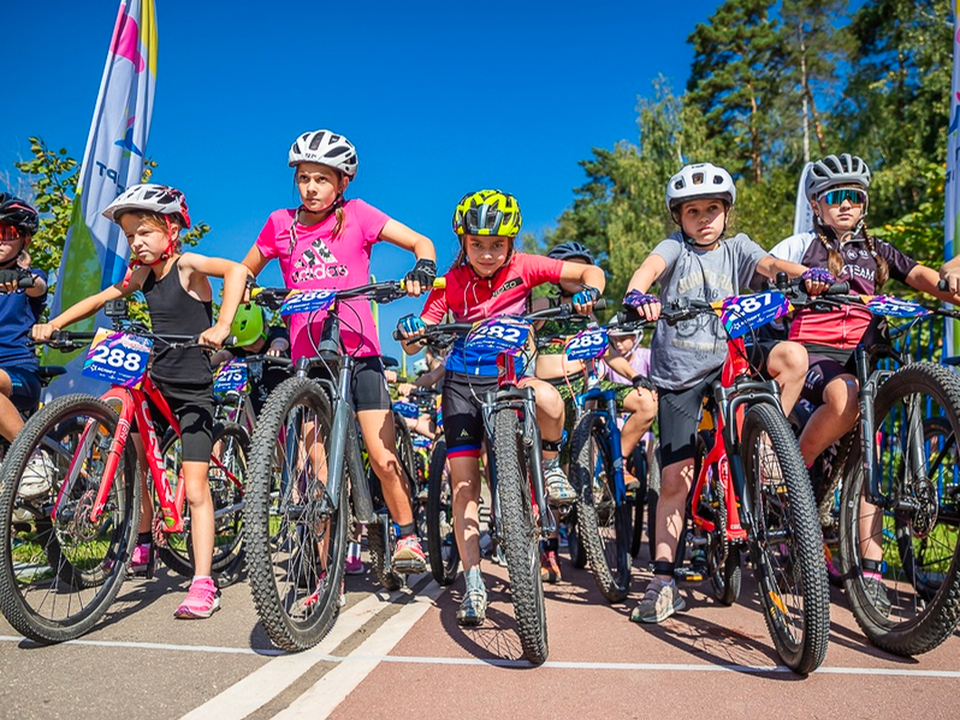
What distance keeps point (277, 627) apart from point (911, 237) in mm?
17335

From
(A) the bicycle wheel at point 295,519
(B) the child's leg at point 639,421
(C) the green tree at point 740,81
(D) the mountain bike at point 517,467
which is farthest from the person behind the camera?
(C) the green tree at point 740,81

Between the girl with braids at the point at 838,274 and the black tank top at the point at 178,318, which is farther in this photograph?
the black tank top at the point at 178,318

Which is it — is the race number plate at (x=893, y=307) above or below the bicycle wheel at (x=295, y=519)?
above

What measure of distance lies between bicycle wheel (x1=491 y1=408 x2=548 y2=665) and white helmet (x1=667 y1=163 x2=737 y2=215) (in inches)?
65.9

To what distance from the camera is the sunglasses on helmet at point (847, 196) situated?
4547 millimetres

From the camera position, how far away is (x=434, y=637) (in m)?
3.83

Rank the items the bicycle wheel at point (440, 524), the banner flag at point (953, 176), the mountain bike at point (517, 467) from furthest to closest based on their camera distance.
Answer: the banner flag at point (953, 176)
the bicycle wheel at point (440, 524)
the mountain bike at point (517, 467)

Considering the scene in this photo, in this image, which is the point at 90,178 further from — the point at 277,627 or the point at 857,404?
the point at 857,404

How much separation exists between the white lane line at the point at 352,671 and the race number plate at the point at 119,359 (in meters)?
1.66

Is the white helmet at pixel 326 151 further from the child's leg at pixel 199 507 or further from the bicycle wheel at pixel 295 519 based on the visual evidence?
the child's leg at pixel 199 507

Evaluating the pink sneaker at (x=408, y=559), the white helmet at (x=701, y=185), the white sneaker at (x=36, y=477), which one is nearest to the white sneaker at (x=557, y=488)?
the pink sneaker at (x=408, y=559)

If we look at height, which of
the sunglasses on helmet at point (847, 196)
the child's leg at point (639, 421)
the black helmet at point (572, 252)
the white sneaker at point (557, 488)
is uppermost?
the black helmet at point (572, 252)

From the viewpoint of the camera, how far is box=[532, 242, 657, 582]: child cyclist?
429cm

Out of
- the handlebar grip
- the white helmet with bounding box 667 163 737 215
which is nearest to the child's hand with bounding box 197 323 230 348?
the white helmet with bounding box 667 163 737 215
